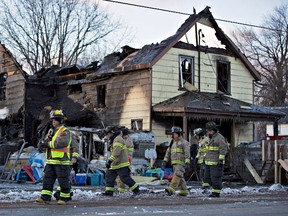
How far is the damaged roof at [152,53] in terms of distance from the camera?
26.4m

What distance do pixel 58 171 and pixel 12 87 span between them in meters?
20.0

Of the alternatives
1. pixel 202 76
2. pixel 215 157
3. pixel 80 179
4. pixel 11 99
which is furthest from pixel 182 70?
pixel 215 157

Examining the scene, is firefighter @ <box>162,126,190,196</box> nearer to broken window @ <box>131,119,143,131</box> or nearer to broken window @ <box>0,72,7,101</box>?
broken window @ <box>131,119,143,131</box>

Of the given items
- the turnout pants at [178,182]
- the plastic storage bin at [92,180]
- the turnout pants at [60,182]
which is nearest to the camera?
the turnout pants at [60,182]

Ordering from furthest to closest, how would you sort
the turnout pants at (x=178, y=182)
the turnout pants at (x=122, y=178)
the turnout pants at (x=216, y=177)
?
1. the turnout pants at (x=178, y=182)
2. the turnout pants at (x=216, y=177)
3. the turnout pants at (x=122, y=178)

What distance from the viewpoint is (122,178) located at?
14445 mm

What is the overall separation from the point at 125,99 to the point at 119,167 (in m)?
13.0

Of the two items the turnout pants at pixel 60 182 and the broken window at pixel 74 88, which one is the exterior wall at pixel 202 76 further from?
the turnout pants at pixel 60 182

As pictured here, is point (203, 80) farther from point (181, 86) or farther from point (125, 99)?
point (125, 99)

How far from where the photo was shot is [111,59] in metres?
29.3

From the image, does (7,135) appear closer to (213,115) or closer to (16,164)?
(16,164)

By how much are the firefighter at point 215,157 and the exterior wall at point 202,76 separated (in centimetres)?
1120

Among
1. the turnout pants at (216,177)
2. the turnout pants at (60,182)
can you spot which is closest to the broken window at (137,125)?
the turnout pants at (216,177)

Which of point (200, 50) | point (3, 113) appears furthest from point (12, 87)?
point (200, 50)
